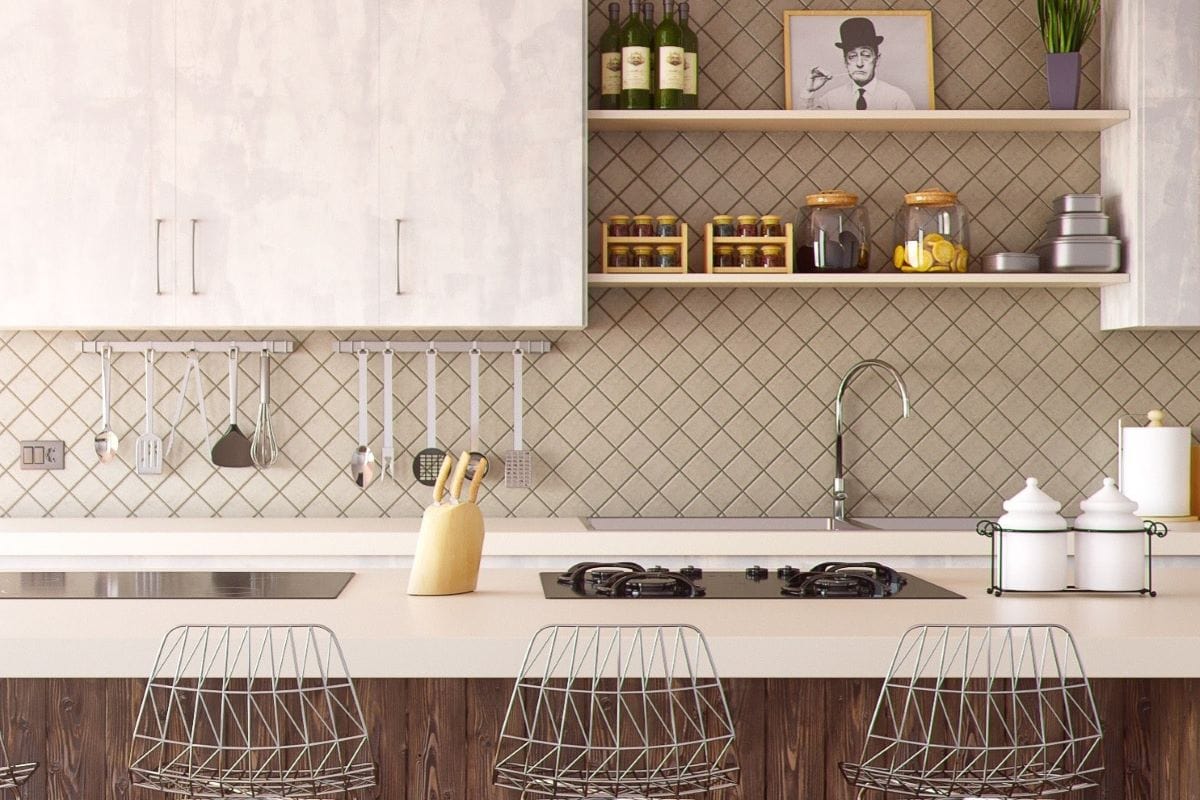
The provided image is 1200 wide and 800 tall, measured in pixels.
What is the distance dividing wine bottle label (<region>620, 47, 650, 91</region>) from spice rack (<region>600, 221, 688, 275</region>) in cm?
42

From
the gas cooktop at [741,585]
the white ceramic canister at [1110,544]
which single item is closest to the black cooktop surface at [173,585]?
the gas cooktop at [741,585]

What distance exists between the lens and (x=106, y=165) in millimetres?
3451

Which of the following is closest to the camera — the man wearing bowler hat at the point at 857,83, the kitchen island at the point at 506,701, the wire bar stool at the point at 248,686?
the wire bar stool at the point at 248,686

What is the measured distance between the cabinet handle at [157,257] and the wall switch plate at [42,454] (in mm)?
723

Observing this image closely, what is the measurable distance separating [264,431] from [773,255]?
5.34ft

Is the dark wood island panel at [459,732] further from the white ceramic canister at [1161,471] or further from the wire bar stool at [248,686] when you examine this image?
the white ceramic canister at [1161,471]

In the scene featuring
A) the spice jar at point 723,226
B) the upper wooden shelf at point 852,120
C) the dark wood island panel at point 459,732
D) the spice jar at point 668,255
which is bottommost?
the dark wood island panel at point 459,732

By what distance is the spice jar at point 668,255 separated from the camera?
367cm

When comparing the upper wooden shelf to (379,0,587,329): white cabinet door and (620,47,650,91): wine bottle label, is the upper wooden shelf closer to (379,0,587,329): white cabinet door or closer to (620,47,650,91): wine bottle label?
(620,47,650,91): wine bottle label

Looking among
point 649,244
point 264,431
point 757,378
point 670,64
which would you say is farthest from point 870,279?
point 264,431

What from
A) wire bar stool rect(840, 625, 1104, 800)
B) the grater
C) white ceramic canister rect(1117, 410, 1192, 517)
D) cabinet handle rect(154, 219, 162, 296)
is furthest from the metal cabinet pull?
white ceramic canister rect(1117, 410, 1192, 517)

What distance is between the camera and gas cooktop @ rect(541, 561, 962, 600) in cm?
219

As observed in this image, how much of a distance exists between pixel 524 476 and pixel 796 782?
185 cm

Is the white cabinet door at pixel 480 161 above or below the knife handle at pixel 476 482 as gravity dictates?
above
